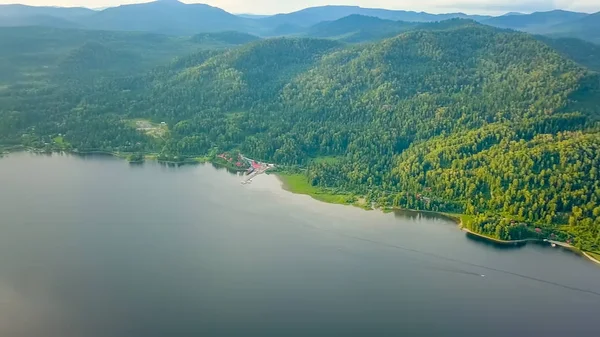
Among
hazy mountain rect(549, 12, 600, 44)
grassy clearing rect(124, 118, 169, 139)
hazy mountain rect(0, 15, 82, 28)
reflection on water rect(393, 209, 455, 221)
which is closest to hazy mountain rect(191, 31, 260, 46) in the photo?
hazy mountain rect(0, 15, 82, 28)

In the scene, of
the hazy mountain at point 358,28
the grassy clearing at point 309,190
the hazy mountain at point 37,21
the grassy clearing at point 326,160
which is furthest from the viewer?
the hazy mountain at point 37,21

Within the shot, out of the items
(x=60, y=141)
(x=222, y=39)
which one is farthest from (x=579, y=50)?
(x=60, y=141)

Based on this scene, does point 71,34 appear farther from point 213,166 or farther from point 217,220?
point 217,220

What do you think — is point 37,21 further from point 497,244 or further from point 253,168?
point 497,244

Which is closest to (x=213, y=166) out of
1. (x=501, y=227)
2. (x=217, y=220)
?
(x=217, y=220)

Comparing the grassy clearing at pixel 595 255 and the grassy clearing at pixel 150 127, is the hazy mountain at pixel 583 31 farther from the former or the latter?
the grassy clearing at pixel 595 255

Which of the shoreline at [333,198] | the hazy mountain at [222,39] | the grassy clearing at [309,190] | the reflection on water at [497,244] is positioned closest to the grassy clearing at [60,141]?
the shoreline at [333,198]
